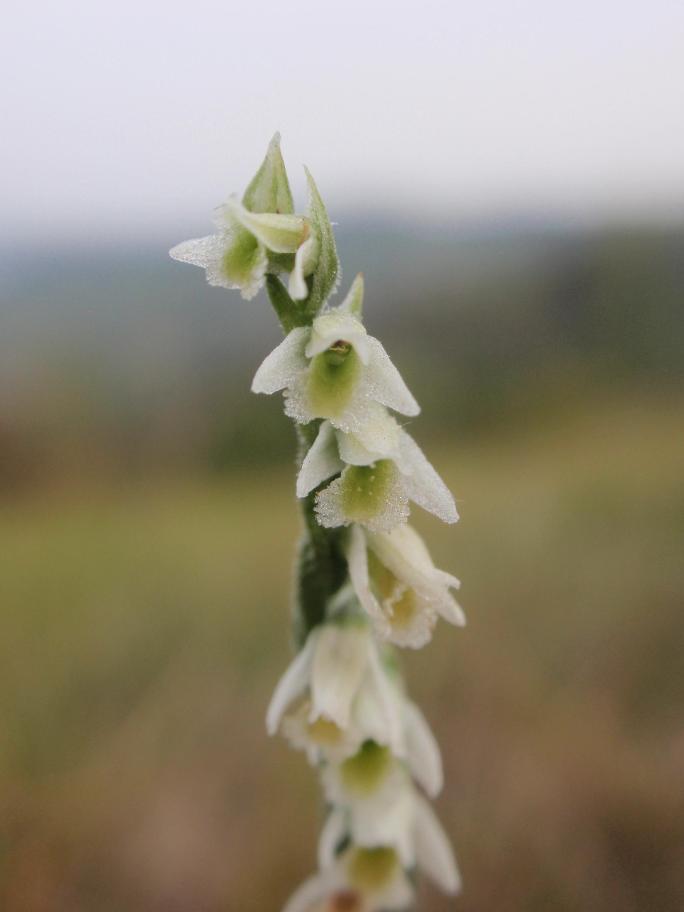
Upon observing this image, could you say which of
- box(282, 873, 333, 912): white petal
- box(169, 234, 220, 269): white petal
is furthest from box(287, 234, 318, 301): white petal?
box(282, 873, 333, 912): white petal

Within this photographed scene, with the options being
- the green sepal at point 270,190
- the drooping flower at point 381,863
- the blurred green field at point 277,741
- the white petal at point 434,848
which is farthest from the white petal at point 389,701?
the blurred green field at point 277,741

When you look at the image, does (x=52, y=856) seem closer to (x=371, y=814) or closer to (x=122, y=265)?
(x=371, y=814)

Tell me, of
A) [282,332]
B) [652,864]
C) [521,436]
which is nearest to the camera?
[282,332]

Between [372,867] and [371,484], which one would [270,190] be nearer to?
[371,484]

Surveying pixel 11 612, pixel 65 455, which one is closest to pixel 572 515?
pixel 11 612

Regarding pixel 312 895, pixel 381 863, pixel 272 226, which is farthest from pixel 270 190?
pixel 312 895

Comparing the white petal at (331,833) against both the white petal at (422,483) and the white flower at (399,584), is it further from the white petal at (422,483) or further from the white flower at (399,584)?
the white petal at (422,483)
